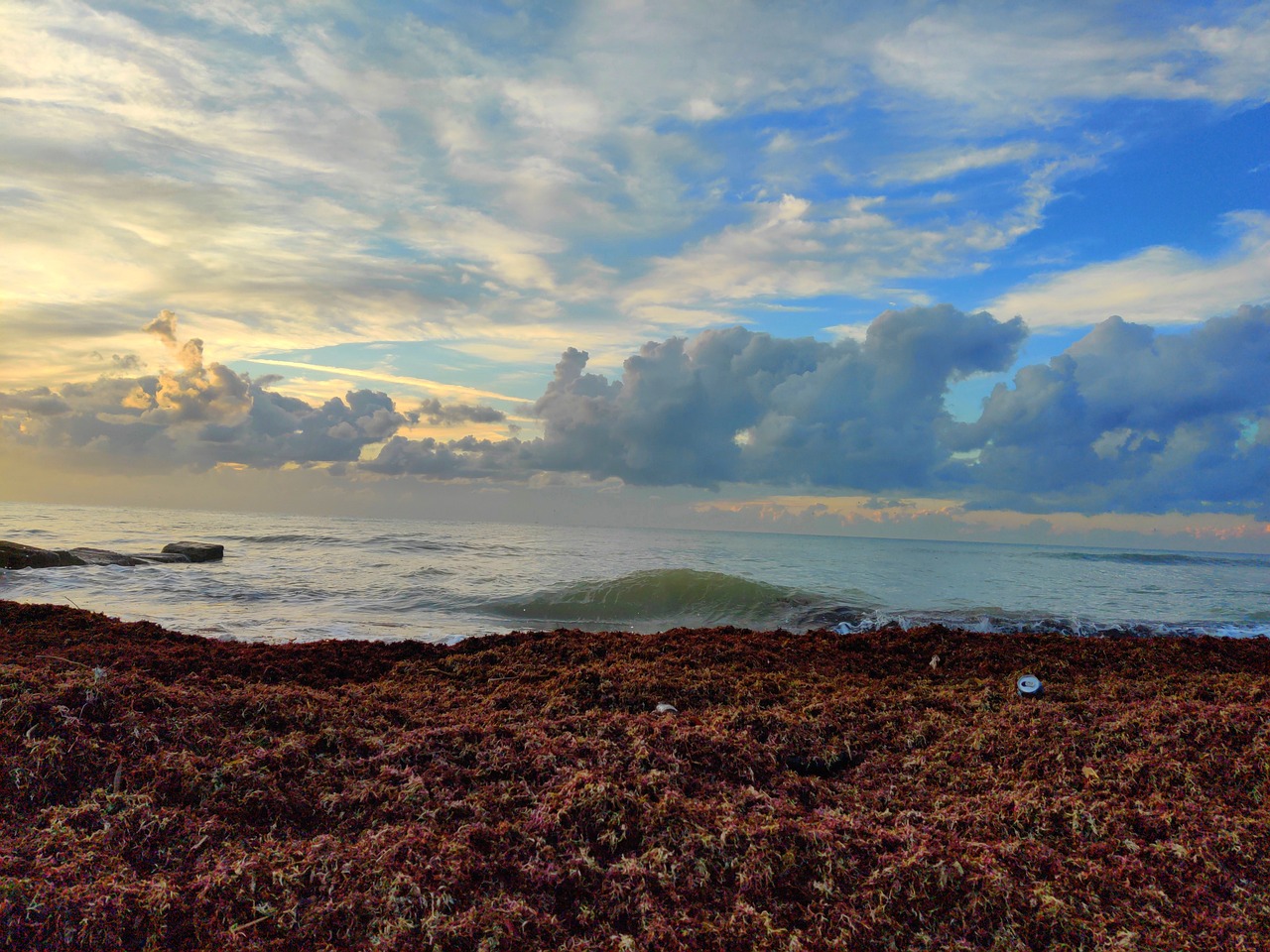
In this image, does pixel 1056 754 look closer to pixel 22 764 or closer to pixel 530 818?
pixel 530 818

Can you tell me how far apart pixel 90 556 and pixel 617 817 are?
72.7ft

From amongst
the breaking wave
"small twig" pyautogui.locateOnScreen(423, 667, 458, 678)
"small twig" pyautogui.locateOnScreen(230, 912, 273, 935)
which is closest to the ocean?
the breaking wave

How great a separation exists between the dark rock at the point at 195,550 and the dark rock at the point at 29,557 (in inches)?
158

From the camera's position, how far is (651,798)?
3914mm

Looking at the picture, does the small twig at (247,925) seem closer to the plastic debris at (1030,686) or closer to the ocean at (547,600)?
the plastic debris at (1030,686)

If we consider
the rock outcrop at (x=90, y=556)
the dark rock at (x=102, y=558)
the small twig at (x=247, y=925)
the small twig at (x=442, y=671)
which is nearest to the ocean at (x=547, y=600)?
the dark rock at (x=102, y=558)

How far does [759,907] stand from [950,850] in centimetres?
112

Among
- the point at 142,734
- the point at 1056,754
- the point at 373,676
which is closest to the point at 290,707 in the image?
the point at 142,734

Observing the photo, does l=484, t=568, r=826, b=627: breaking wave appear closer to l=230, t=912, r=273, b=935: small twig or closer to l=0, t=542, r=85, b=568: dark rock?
l=0, t=542, r=85, b=568: dark rock

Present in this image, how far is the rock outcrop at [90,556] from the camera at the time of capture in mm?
17422

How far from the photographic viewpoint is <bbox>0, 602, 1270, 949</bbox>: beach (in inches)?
118

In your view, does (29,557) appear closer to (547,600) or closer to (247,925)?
(547,600)

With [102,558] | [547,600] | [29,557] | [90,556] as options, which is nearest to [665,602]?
[547,600]

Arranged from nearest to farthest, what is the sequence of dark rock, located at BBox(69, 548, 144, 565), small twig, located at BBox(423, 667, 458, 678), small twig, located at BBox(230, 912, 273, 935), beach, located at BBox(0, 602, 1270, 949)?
small twig, located at BBox(230, 912, 273, 935) → beach, located at BBox(0, 602, 1270, 949) → small twig, located at BBox(423, 667, 458, 678) → dark rock, located at BBox(69, 548, 144, 565)
